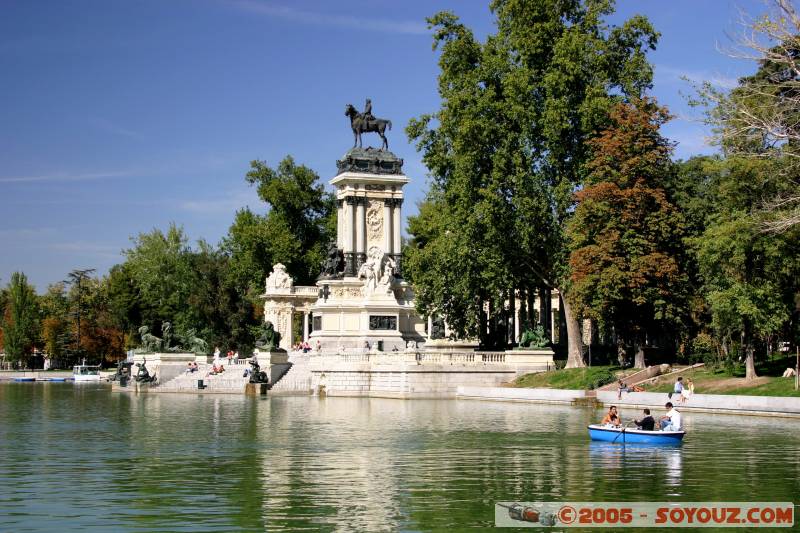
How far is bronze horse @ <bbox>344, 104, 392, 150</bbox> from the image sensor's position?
80.6m

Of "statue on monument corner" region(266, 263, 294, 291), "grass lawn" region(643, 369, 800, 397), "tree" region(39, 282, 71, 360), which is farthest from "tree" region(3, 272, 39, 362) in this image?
"grass lawn" region(643, 369, 800, 397)

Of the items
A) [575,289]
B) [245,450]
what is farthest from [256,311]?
[245,450]

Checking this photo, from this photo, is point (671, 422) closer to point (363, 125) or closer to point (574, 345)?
point (574, 345)

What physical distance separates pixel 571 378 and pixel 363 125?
109 feet

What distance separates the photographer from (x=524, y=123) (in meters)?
58.2

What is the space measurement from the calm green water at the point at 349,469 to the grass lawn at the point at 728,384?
3891 millimetres

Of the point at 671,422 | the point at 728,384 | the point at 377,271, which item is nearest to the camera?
the point at 671,422

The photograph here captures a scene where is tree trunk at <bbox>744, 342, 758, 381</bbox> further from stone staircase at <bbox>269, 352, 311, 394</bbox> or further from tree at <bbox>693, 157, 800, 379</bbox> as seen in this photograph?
stone staircase at <bbox>269, 352, 311, 394</bbox>

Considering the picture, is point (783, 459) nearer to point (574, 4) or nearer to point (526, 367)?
point (526, 367)

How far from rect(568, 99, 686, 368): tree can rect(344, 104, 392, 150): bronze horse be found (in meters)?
28.5

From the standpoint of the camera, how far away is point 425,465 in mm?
26734

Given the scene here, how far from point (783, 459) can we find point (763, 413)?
1355 cm

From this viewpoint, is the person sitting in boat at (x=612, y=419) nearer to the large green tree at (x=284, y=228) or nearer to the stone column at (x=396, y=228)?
the stone column at (x=396, y=228)

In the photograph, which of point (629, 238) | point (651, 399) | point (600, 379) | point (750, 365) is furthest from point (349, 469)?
point (629, 238)
